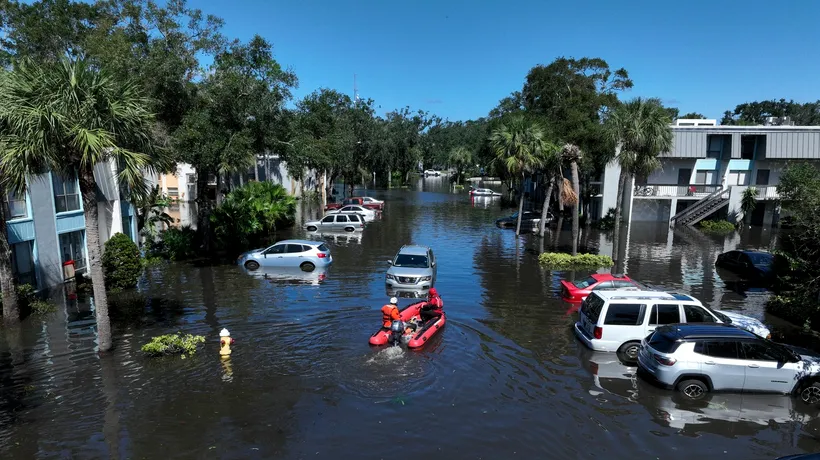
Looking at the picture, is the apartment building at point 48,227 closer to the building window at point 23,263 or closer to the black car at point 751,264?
the building window at point 23,263

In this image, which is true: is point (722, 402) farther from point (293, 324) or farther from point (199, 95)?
point (199, 95)

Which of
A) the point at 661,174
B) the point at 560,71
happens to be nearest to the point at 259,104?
the point at 661,174

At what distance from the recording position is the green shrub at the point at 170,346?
12477 millimetres

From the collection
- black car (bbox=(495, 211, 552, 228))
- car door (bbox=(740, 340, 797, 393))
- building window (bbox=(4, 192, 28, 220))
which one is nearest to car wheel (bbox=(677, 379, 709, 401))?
car door (bbox=(740, 340, 797, 393))

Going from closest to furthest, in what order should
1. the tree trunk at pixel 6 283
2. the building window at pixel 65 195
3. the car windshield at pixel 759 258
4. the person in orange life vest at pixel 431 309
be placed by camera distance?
the tree trunk at pixel 6 283 < the person in orange life vest at pixel 431 309 < the building window at pixel 65 195 < the car windshield at pixel 759 258

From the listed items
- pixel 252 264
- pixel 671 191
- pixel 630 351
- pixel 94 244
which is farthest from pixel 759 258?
pixel 94 244

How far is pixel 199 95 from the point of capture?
21188mm

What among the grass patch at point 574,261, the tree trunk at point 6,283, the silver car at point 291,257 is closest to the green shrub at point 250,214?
the silver car at point 291,257

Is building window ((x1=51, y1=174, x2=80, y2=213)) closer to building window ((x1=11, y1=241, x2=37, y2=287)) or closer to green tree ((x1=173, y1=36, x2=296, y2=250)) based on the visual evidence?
building window ((x1=11, y1=241, x2=37, y2=287))

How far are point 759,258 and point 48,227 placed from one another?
99.9ft

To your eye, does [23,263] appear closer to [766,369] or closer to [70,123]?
[70,123]

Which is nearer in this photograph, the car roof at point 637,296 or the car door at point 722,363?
the car door at point 722,363

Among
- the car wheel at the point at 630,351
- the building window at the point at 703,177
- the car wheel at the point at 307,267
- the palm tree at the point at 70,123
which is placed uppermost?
the palm tree at the point at 70,123

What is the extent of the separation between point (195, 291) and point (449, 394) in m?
13.0
